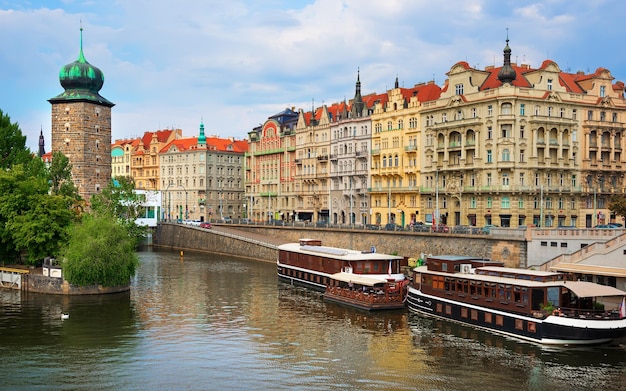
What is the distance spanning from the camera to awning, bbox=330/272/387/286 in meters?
52.3

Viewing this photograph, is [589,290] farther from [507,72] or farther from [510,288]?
[507,72]

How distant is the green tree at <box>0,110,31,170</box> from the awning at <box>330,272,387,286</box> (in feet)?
147

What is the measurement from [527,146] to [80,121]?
58.3m

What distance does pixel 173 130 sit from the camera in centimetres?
16438

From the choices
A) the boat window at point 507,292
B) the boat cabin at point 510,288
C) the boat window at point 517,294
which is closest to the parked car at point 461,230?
the boat cabin at point 510,288

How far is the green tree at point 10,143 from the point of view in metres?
82.8

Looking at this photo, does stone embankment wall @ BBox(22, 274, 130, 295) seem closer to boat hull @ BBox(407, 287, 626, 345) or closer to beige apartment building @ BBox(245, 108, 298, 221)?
boat hull @ BBox(407, 287, 626, 345)

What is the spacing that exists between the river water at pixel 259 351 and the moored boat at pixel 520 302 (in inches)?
42.6

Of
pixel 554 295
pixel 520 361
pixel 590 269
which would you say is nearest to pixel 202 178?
pixel 590 269

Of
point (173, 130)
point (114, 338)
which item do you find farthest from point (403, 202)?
point (173, 130)

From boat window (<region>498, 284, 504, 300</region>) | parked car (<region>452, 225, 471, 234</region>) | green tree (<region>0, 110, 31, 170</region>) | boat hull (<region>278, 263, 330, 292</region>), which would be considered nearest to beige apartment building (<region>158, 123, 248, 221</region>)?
green tree (<region>0, 110, 31, 170</region>)

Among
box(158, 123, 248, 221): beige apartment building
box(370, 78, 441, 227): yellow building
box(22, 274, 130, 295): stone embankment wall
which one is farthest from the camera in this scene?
box(158, 123, 248, 221): beige apartment building

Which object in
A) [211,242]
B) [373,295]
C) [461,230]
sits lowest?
[373,295]

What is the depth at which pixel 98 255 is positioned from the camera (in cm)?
5669
